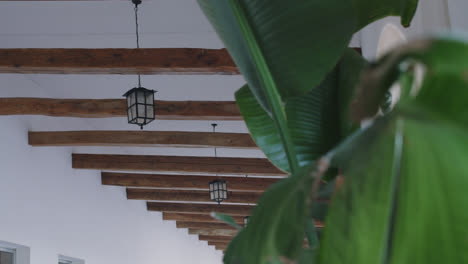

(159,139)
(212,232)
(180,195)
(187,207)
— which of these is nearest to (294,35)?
(159,139)

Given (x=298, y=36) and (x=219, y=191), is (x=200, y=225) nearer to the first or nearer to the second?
(x=219, y=191)

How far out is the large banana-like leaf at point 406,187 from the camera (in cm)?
26

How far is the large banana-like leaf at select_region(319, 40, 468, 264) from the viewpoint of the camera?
26 centimetres

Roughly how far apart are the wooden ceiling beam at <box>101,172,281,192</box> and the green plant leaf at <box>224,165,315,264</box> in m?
7.37

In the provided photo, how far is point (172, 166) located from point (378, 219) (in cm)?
645

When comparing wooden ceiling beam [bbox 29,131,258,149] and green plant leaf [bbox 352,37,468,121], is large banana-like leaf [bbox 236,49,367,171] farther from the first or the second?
wooden ceiling beam [bbox 29,131,258,149]

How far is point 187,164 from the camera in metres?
6.68

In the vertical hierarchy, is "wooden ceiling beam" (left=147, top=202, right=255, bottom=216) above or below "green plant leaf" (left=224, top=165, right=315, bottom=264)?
above

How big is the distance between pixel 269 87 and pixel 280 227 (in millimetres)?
401

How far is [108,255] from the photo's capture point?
291 inches

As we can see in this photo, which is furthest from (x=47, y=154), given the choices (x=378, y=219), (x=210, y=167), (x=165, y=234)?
(x=378, y=219)

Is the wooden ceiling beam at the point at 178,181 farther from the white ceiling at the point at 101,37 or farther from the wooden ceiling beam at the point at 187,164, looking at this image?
the white ceiling at the point at 101,37

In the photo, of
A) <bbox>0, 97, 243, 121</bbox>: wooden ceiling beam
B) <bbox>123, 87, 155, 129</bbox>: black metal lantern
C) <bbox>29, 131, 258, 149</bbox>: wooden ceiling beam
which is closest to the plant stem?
<bbox>123, 87, 155, 129</bbox>: black metal lantern

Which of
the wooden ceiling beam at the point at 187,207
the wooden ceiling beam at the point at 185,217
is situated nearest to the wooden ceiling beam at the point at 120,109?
the wooden ceiling beam at the point at 187,207
